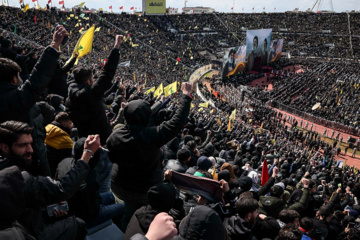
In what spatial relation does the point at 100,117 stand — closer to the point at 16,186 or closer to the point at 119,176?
the point at 119,176

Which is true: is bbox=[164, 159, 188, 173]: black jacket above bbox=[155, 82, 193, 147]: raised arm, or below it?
below

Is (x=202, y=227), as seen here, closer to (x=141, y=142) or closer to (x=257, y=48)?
(x=141, y=142)

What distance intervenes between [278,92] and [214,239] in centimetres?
3757

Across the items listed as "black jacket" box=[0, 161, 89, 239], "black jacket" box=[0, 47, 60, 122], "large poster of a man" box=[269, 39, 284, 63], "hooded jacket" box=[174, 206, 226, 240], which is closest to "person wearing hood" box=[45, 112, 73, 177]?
"black jacket" box=[0, 47, 60, 122]

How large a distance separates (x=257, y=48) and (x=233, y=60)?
28.9 ft

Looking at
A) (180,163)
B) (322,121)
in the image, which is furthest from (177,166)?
(322,121)

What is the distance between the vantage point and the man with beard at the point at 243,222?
123 inches

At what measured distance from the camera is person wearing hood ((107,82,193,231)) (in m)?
3.26

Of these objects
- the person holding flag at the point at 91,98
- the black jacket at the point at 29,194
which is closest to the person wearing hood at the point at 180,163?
the person holding flag at the point at 91,98

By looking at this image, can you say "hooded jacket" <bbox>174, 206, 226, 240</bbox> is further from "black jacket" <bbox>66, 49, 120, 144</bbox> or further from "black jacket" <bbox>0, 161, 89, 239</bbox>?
"black jacket" <bbox>66, 49, 120, 144</bbox>

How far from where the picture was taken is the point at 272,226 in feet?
10.9

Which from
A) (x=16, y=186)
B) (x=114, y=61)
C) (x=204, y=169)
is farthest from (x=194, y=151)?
(x=16, y=186)

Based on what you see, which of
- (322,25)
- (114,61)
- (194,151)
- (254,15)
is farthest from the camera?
(254,15)

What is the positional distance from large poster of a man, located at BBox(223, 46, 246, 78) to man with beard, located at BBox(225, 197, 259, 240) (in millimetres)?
37039
